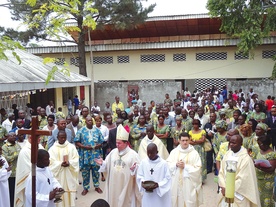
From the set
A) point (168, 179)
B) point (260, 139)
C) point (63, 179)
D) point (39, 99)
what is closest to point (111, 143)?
point (63, 179)

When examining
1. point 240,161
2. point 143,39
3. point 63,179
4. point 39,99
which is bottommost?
point 63,179

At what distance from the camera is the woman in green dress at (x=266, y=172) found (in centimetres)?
618

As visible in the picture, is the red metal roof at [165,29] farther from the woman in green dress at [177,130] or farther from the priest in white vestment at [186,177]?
the priest in white vestment at [186,177]

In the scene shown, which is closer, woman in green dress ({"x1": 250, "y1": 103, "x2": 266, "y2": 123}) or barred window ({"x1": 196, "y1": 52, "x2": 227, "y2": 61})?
woman in green dress ({"x1": 250, "y1": 103, "x2": 266, "y2": 123})

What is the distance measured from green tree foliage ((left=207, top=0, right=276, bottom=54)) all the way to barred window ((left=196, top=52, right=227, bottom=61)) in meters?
5.70

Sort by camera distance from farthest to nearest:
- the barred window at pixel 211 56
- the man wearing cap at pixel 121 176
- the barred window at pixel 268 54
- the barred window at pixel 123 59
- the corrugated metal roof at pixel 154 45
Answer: the barred window at pixel 123 59 → the barred window at pixel 211 56 → the barred window at pixel 268 54 → the corrugated metal roof at pixel 154 45 → the man wearing cap at pixel 121 176

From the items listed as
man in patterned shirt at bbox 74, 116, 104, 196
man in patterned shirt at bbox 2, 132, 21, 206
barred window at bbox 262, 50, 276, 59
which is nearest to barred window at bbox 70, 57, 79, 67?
barred window at bbox 262, 50, 276, 59

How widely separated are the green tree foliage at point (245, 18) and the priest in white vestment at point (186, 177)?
13984mm

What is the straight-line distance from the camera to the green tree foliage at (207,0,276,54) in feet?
62.9

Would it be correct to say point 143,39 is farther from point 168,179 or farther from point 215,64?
point 168,179

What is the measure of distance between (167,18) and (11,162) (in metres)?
20.8

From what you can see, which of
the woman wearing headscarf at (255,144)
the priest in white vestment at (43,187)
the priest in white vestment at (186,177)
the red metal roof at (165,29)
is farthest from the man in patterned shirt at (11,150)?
the red metal roof at (165,29)

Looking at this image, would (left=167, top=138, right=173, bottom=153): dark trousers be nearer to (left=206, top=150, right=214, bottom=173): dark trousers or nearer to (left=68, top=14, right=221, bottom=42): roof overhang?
(left=206, top=150, right=214, bottom=173): dark trousers

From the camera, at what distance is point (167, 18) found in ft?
85.9
